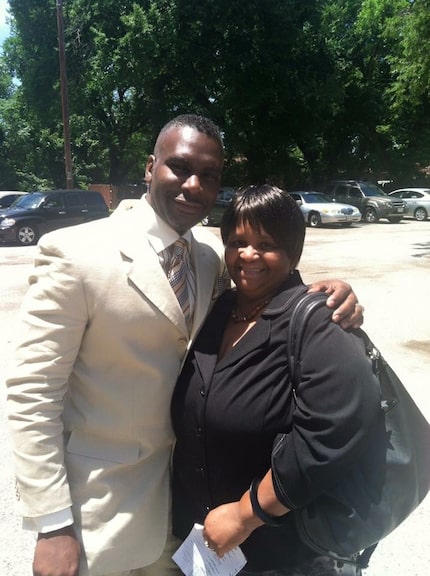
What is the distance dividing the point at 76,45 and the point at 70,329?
26415 millimetres

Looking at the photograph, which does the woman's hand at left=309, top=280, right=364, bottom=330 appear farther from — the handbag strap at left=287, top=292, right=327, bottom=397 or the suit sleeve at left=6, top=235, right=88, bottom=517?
the suit sleeve at left=6, top=235, right=88, bottom=517

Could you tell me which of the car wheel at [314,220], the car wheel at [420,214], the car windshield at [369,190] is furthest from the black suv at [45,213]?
the car wheel at [420,214]

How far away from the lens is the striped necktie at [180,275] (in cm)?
178

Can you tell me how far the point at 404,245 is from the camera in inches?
601

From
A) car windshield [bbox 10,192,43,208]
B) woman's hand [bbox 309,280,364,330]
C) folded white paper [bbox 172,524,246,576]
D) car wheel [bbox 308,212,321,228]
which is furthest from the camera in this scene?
car wheel [bbox 308,212,321,228]

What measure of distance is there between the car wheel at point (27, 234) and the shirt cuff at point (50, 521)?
50.9ft

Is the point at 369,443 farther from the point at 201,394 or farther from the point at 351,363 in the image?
the point at 201,394

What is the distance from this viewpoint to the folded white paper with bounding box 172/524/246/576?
159cm

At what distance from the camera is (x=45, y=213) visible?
646 inches

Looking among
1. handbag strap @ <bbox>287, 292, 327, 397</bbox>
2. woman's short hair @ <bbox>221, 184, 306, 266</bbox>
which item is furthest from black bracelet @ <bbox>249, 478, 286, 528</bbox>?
woman's short hair @ <bbox>221, 184, 306, 266</bbox>

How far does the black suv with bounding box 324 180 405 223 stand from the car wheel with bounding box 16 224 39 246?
47.8 feet

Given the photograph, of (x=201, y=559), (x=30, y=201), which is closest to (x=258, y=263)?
(x=201, y=559)

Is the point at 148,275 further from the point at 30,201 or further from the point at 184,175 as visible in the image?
the point at 30,201

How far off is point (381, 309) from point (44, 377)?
22.5 feet
